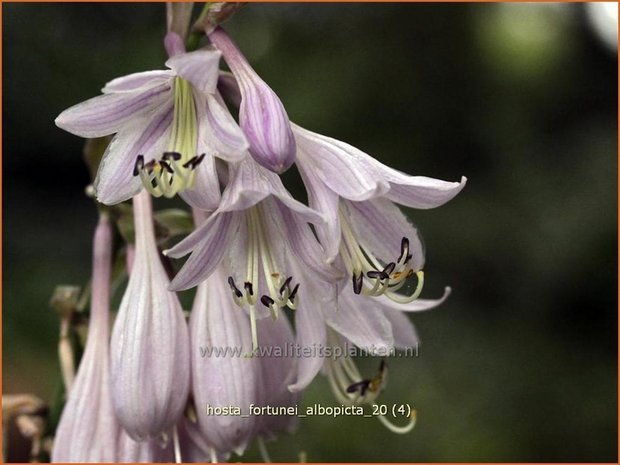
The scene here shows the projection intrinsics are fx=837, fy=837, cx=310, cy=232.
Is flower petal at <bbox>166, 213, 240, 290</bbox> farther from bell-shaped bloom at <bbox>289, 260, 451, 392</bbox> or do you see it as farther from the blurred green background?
the blurred green background

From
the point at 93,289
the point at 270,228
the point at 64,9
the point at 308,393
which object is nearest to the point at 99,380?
the point at 93,289

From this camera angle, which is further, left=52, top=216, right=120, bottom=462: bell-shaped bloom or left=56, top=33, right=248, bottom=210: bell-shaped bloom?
left=52, top=216, right=120, bottom=462: bell-shaped bloom

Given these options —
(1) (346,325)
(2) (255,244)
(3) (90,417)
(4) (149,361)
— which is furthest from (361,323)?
(3) (90,417)

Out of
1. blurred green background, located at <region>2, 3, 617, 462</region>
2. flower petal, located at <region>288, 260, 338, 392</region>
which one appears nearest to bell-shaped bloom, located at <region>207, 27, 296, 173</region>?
flower petal, located at <region>288, 260, 338, 392</region>

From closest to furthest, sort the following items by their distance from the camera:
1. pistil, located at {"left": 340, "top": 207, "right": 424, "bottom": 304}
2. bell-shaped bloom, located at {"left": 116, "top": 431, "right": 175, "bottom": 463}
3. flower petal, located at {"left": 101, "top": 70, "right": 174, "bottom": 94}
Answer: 1. flower petal, located at {"left": 101, "top": 70, "right": 174, "bottom": 94}
2. pistil, located at {"left": 340, "top": 207, "right": 424, "bottom": 304}
3. bell-shaped bloom, located at {"left": 116, "top": 431, "right": 175, "bottom": 463}

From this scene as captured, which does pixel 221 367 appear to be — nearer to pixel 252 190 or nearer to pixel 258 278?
pixel 258 278

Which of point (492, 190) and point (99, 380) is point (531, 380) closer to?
point (492, 190)
